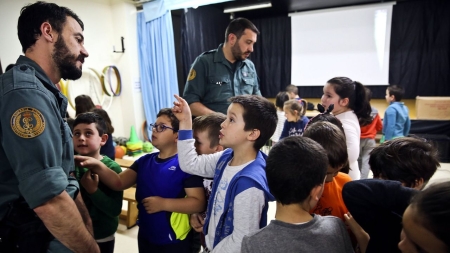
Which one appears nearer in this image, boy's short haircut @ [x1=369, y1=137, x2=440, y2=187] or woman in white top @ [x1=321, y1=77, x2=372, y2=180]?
boy's short haircut @ [x1=369, y1=137, x2=440, y2=187]

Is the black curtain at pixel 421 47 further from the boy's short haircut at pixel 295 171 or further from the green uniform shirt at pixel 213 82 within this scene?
the boy's short haircut at pixel 295 171

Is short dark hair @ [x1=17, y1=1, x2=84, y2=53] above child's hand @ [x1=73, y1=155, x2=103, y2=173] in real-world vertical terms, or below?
above

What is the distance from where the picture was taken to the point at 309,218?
0.87 metres

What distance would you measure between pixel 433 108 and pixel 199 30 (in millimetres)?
4649

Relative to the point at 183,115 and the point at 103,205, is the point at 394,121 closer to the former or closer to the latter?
the point at 183,115

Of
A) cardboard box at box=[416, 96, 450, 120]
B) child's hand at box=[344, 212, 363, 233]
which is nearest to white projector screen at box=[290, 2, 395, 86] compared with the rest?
cardboard box at box=[416, 96, 450, 120]

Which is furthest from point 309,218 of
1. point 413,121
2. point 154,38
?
point 413,121

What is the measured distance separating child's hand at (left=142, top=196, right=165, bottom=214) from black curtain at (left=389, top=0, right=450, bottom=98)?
597 cm

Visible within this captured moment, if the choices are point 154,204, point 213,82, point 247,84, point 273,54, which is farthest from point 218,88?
point 273,54

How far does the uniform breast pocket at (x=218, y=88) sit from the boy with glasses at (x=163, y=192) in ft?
2.59

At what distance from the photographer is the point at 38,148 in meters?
0.89

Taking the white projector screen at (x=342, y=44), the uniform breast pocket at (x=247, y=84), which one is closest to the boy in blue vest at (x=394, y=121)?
the white projector screen at (x=342, y=44)

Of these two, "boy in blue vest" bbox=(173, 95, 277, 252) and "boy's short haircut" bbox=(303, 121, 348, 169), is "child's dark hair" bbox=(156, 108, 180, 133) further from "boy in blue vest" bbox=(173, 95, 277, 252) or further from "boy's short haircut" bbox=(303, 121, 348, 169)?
"boy's short haircut" bbox=(303, 121, 348, 169)

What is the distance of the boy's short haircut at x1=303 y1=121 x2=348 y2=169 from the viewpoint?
1.18 m
